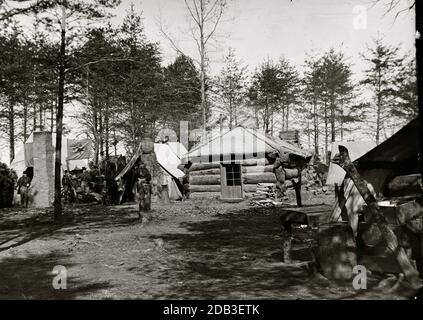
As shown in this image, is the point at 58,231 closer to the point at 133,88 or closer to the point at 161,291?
the point at 161,291

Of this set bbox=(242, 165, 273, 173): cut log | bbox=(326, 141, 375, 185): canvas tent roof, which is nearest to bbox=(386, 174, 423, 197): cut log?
bbox=(242, 165, 273, 173): cut log

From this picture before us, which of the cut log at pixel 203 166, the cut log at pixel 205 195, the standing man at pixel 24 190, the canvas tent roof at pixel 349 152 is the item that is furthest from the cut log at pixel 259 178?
the standing man at pixel 24 190

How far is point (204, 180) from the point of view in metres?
23.3

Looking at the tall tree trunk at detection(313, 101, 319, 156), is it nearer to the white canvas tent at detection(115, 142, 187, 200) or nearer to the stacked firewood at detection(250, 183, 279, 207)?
the white canvas tent at detection(115, 142, 187, 200)

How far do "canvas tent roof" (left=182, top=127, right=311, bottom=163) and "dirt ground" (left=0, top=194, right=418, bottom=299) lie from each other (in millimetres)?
7936

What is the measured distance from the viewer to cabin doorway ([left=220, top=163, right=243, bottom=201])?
22.3 m

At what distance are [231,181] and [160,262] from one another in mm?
14935

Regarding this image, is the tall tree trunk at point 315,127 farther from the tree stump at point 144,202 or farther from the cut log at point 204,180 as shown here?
the tree stump at point 144,202

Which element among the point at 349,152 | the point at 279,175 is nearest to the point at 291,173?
the point at 279,175

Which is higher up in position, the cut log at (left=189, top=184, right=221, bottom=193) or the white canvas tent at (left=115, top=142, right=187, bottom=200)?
the white canvas tent at (left=115, top=142, right=187, bottom=200)

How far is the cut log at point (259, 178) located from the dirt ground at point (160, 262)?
687 cm

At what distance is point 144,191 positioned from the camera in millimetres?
14016
